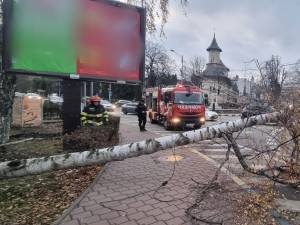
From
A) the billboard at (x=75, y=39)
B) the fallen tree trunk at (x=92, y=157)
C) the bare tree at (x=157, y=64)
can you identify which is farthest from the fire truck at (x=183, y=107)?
the bare tree at (x=157, y=64)

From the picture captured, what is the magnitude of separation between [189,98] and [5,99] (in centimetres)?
1203

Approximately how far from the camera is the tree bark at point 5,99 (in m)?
11.2

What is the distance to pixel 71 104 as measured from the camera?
37.9 feet

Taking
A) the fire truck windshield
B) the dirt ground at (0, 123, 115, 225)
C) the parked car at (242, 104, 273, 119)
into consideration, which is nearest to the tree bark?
the dirt ground at (0, 123, 115, 225)

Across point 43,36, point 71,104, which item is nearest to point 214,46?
point 71,104

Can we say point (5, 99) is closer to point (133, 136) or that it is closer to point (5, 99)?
point (5, 99)

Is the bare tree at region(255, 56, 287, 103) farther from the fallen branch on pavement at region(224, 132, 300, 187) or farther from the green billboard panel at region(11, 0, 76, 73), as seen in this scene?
the green billboard panel at region(11, 0, 76, 73)

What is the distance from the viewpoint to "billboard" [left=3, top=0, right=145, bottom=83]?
9.84m

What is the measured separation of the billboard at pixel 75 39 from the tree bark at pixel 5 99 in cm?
152

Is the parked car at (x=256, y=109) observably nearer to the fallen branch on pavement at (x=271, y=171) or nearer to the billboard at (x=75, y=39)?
the fallen branch on pavement at (x=271, y=171)

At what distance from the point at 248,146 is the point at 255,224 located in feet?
7.44

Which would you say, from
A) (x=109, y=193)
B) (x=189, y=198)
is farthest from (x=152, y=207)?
(x=109, y=193)

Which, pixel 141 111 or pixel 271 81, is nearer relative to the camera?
pixel 271 81

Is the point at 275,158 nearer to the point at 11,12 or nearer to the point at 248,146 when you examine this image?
the point at 248,146
